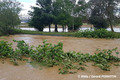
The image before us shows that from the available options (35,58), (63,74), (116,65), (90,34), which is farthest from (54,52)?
(90,34)

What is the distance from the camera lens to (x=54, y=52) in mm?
4445

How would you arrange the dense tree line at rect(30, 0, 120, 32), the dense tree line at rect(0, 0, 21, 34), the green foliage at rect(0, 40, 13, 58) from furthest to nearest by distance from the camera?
1. the dense tree line at rect(30, 0, 120, 32)
2. the dense tree line at rect(0, 0, 21, 34)
3. the green foliage at rect(0, 40, 13, 58)

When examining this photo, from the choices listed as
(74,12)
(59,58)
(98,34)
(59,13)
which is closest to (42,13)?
(59,13)

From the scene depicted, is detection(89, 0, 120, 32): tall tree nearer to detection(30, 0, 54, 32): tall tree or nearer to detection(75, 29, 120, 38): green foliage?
detection(75, 29, 120, 38): green foliage

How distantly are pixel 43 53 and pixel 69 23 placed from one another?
42.4 ft

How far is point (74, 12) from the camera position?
16.3 meters

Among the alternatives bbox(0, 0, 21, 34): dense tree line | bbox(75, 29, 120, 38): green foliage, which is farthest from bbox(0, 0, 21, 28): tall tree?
bbox(75, 29, 120, 38): green foliage

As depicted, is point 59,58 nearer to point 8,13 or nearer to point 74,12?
point 8,13

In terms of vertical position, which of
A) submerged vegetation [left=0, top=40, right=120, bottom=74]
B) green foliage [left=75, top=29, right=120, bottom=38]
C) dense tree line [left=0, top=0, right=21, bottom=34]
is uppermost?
dense tree line [left=0, top=0, right=21, bottom=34]

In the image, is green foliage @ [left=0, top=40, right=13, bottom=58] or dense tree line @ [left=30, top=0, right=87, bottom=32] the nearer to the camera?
green foliage @ [left=0, top=40, right=13, bottom=58]

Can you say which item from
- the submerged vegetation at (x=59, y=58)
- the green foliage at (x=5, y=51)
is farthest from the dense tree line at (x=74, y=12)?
the green foliage at (x=5, y=51)

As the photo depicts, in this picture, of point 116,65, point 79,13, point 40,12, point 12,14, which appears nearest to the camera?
point 116,65

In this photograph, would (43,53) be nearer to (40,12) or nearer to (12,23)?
(12,23)

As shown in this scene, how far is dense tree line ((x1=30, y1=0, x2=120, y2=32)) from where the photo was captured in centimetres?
1449
